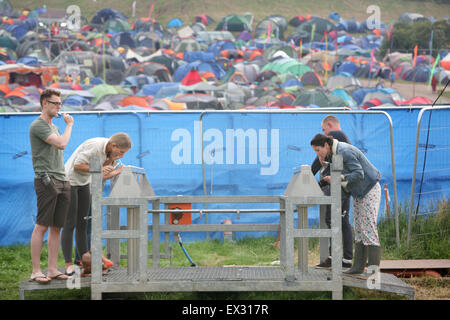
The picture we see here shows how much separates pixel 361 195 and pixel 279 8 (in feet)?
194

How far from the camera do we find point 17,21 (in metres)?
48.8

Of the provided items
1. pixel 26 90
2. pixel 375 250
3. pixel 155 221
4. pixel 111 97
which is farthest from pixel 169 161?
pixel 26 90

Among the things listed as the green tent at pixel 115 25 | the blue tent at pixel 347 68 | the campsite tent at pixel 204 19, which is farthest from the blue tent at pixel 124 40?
the blue tent at pixel 347 68

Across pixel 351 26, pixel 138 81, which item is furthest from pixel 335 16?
pixel 138 81

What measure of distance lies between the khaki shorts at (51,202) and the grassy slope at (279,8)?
160ft

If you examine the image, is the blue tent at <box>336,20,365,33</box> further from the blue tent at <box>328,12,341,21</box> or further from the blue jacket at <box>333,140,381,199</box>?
the blue jacket at <box>333,140,381,199</box>

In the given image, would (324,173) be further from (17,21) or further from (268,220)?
(17,21)

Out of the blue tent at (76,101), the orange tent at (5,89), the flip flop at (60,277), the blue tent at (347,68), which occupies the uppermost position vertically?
the blue tent at (347,68)

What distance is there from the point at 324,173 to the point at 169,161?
308 cm

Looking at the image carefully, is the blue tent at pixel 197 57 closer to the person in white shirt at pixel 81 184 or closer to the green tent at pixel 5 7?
the green tent at pixel 5 7

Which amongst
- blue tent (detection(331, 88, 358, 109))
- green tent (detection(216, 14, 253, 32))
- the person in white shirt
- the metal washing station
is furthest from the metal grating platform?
green tent (detection(216, 14, 253, 32))

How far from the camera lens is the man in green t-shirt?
520cm

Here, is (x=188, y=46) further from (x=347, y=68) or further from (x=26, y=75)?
(x=26, y=75)

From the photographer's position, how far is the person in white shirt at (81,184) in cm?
559
